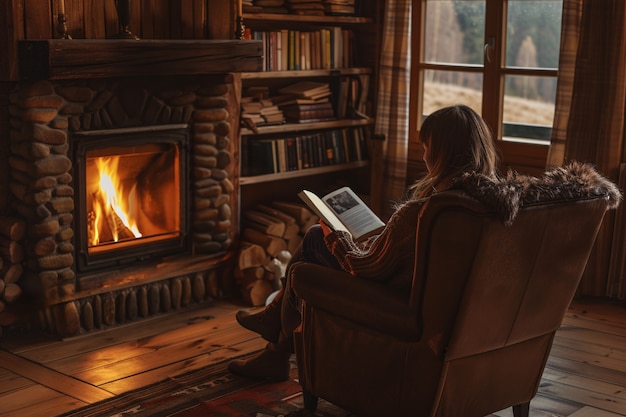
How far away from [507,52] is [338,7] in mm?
996

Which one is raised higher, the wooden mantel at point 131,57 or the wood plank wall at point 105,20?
the wood plank wall at point 105,20

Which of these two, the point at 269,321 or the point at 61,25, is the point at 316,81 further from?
the point at 269,321

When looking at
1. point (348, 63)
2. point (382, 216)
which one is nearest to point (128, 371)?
point (382, 216)

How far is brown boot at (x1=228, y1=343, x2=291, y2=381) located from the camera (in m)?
3.62

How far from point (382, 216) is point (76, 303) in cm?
200

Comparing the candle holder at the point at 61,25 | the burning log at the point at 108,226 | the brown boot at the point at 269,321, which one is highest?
the candle holder at the point at 61,25

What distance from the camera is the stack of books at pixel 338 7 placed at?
5281 mm

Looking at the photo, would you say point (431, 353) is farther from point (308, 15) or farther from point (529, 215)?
point (308, 15)

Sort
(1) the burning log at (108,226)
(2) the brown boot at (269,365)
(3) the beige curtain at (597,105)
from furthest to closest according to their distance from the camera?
(3) the beige curtain at (597,105)
(1) the burning log at (108,226)
(2) the brown boot at (269,365)

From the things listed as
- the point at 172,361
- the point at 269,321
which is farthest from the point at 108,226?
the point at 269,321

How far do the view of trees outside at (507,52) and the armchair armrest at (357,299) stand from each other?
2545 millimetres

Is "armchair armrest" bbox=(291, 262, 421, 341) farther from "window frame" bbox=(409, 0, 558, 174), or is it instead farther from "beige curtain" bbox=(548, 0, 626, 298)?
"window frame" bbox=(409, 0, 558, 174)

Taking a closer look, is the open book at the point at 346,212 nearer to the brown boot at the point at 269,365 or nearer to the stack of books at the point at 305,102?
the brown boot at the point at 269,365

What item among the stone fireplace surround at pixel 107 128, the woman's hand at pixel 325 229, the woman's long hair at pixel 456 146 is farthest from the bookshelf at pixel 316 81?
the woman's long hair at pixel 456 146
